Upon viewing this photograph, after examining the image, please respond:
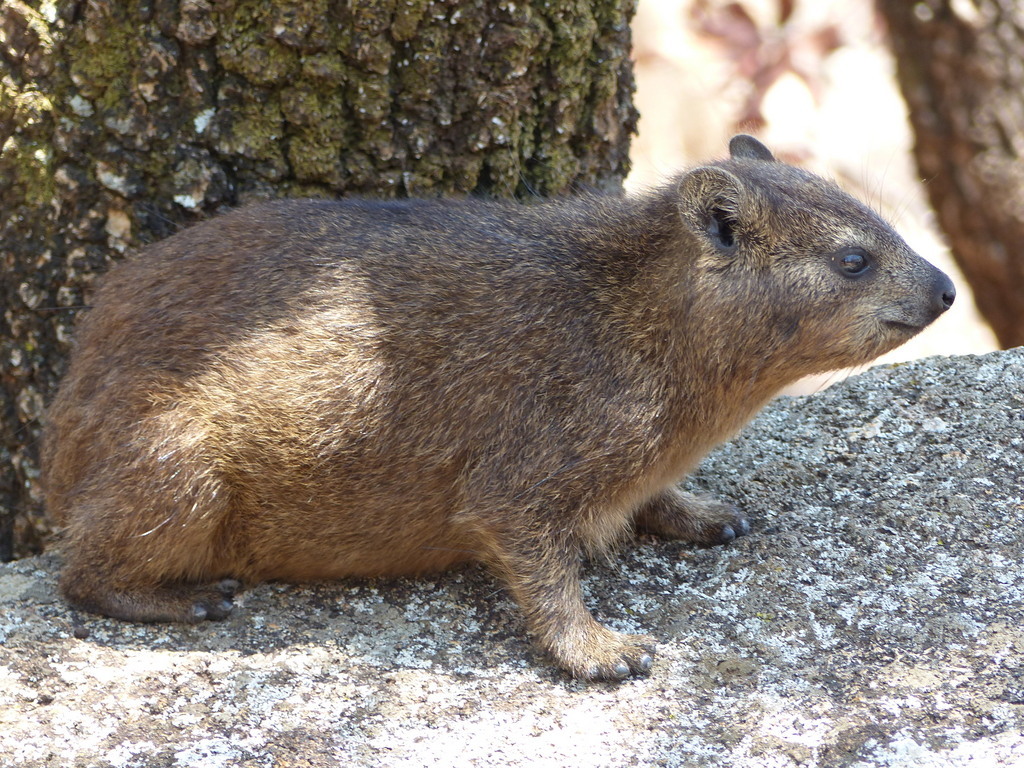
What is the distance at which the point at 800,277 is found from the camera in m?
4.83

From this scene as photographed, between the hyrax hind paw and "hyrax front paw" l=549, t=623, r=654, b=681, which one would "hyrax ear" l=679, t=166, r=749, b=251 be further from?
the hyrax hind paw

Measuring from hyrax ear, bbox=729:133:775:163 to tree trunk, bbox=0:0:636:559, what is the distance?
38.4 inches

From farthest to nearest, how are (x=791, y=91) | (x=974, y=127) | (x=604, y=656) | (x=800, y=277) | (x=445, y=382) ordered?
(x=791, y=91) → (x=974, y=127) → (x=445, y=382) → (x=800, y=277) → (x=604, y=656)

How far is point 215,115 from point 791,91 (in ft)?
32.4

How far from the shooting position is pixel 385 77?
5.71 metres

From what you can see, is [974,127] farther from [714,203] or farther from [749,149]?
[714,203]

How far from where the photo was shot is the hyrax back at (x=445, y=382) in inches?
190

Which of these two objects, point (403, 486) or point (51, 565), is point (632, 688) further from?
point (51, 565)

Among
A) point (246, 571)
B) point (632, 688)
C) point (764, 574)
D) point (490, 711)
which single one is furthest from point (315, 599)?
point (764, 574)

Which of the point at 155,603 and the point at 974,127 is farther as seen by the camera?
the point at 974,127

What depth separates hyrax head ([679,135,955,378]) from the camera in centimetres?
484

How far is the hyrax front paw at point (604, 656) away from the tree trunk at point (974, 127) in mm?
6138

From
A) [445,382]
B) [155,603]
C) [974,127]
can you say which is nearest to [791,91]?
[974,127]

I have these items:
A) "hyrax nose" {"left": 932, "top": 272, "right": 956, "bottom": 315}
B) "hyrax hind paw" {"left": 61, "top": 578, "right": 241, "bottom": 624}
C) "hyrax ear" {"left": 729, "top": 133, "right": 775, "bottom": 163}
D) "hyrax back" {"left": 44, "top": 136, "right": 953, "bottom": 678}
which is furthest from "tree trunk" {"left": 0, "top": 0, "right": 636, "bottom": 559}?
"hyrax nose" {"left": 932, "top": 272, "right": 956, "bottom": 315}
